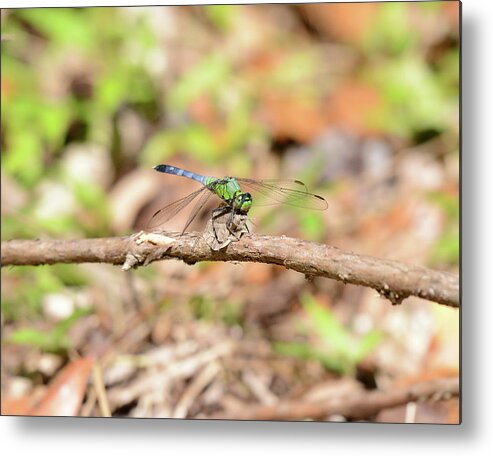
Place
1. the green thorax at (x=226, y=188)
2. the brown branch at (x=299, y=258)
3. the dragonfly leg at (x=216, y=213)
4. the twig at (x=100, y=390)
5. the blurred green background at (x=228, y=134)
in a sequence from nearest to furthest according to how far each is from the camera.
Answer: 1. the brown branch at (x=299, y=258)
2. the dragonfly leg at (x=216, y=213)
3. the green thorax at (x=226, y=188)
4. the twig at (x=100, y=390)
5. the blurred green background at (x=228, y=134)

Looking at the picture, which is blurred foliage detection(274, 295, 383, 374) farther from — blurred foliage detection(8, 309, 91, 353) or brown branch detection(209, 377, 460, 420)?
blurred foliage detection(8, 309, 91, 353)

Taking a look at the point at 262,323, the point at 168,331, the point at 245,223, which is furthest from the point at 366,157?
the point at 245,223

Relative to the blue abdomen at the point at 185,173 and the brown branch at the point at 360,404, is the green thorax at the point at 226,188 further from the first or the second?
the brown branch at the point at 360,404

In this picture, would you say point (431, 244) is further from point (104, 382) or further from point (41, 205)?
point (41, 205)

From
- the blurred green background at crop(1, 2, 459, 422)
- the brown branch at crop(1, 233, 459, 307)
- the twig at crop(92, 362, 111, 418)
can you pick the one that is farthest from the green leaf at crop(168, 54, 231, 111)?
the brown branch at crop(1, 233, 459, 307)

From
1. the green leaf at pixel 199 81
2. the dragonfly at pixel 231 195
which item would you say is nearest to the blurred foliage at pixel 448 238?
the dragonfly at pixel 231 195
